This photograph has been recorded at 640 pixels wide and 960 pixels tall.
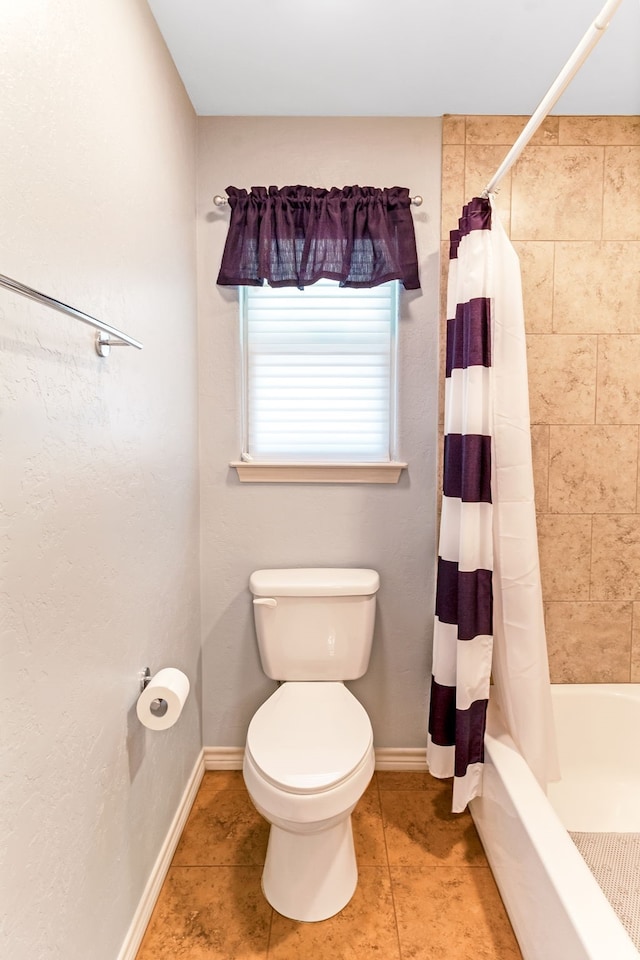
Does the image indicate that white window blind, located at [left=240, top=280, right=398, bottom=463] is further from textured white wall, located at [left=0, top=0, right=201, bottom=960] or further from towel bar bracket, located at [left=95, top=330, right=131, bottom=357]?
towel bar bracket, located at [left=95, top=330, right=131, bottom=357]

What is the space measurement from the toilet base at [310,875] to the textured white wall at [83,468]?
36 centimetres

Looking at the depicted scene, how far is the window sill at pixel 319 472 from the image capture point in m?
1.93

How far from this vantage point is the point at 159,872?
1.49m

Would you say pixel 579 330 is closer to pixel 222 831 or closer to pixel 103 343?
pixel 103 343

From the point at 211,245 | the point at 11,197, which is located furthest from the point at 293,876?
the point at 211,245

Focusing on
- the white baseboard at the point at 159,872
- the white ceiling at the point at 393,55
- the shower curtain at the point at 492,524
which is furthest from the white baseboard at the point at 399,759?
the white ceiling at the point at 393,55

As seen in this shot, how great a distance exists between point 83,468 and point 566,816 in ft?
5.82

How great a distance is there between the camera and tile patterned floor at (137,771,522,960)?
135 cm

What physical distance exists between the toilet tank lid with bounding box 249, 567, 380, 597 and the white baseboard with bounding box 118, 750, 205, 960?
0.72m

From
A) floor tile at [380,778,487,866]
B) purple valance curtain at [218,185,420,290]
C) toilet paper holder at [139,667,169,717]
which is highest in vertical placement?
purple valance curtain at [218,185,420,290]

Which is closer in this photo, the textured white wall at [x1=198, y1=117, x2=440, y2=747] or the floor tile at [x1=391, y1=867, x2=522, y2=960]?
the floor tile at [x1=391, y1=867, x2=522, y2=960]

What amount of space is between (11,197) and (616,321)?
1.84m

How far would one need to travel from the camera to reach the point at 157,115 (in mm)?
1455

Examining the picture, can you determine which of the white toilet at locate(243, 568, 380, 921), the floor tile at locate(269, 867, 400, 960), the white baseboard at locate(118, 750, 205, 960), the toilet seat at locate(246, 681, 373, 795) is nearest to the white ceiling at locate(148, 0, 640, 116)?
the white toilet at locate(243, 568, 380, 921)
